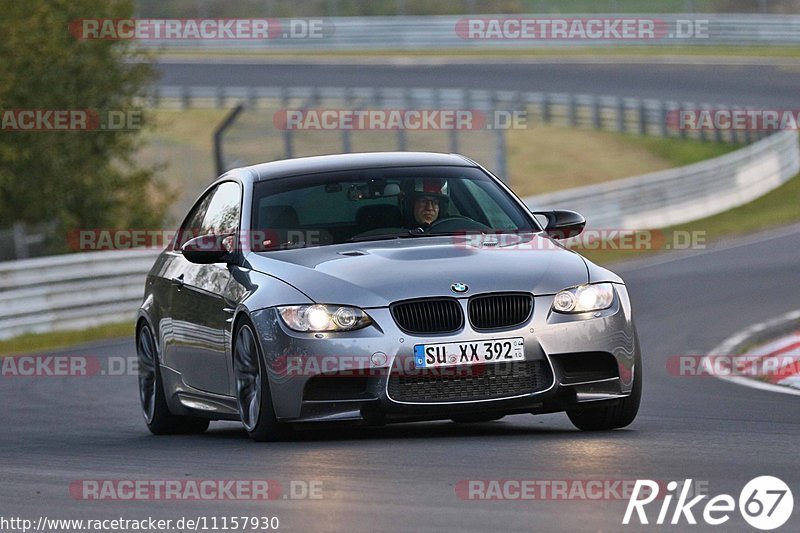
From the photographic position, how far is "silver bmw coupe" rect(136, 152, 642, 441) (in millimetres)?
8188

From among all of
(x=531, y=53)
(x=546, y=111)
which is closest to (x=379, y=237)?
(x=546, y=111)

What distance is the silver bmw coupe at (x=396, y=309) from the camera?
8188 mm

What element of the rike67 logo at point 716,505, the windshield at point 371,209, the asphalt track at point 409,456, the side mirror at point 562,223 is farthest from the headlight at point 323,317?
the rike67 logo at point 716,505

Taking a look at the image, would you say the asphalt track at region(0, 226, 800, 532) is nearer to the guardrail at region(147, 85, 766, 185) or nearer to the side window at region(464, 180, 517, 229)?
the side window at region(464, 180, 517, 229)

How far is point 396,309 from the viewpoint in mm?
8195

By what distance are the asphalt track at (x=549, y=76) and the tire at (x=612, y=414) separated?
34.8 meters

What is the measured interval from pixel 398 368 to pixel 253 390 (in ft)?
3.09

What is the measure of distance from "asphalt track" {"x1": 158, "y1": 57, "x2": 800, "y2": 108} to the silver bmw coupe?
34.4m

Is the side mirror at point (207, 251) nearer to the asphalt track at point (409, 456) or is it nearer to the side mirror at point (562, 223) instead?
the asphalt track at point (409, 456)

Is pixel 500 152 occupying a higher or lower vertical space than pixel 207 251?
lower

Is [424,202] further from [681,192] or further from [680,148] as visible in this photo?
A: [680,148]

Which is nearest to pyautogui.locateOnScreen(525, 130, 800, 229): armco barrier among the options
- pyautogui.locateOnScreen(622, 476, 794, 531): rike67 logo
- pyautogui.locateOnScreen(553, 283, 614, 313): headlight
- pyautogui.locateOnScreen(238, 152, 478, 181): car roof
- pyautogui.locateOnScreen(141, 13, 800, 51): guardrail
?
pyautogui.locateOnScreen(238, 152, 478, 181): car roof

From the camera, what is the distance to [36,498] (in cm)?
714

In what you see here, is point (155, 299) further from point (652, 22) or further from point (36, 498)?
point (652, 22)
